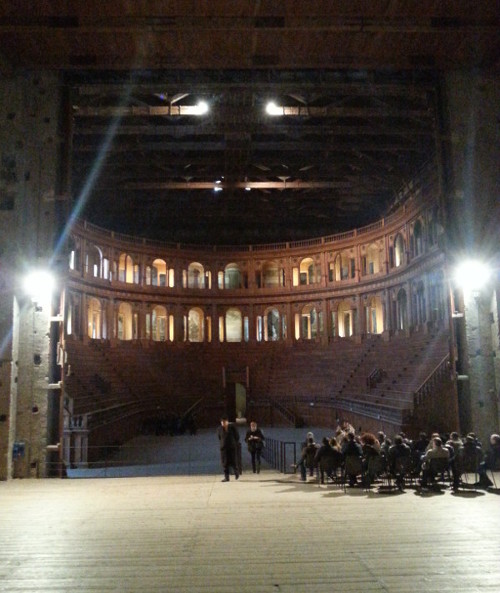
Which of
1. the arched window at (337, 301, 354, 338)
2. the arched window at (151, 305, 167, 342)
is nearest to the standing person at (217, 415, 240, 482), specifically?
the arched window at (337, 301, 354, 338)

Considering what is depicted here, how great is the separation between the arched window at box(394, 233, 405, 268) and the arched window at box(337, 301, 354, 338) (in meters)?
6.01

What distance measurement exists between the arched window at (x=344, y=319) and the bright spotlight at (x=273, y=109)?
20.9m

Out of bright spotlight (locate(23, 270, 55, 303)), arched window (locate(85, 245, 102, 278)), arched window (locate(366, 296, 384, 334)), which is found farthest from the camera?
arched window (locate(366, 296, 384, 334))

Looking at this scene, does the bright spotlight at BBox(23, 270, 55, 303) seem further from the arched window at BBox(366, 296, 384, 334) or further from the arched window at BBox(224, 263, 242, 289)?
the arched window at BBox(224, 263, 242, 289)

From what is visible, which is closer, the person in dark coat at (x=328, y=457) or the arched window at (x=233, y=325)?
the person in dark coat at (x=328, y=457)

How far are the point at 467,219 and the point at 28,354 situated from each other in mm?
10557

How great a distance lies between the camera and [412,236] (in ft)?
89.3

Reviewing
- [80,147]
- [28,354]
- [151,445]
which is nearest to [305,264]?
[151,445]

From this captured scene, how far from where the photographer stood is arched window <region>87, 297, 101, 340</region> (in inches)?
1271

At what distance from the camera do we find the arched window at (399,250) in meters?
29.1

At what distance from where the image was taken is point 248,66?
12867mm

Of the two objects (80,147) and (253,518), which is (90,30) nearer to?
(80,147)

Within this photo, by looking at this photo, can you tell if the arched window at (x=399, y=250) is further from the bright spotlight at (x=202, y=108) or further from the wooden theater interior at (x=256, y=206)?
the bright spotlight at (x=202, y=108)

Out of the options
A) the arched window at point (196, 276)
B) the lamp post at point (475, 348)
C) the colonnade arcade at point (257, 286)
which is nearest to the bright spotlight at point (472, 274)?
the lamp post at point (475, 348)
